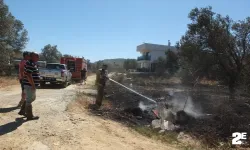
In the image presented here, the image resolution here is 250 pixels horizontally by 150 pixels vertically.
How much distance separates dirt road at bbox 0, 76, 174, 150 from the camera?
726 cm

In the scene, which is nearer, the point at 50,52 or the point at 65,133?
the point at 65,133

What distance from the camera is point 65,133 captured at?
8.10 meters

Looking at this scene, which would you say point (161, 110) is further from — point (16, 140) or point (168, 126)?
point (16, 140)

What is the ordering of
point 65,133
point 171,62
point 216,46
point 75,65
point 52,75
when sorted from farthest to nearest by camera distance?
point 171,62, point 75,65, point 216,46, point 52,75, point 65,133

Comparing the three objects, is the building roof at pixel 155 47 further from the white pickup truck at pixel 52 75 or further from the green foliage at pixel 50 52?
the white pickup truck at pixel 52 75

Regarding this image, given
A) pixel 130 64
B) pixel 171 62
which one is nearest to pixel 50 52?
pixel 130 64

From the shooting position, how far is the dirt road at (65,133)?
726 cm

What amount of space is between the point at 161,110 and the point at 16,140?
25.9ft

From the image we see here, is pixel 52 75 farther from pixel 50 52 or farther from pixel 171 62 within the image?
Result: pixel 50 52

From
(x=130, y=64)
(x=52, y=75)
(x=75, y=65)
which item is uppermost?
(x=130, y=64)

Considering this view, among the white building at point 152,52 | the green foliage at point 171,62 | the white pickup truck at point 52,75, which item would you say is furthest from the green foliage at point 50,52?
the white pickup truck at point 52,75

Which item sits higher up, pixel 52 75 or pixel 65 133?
pixel 52 75

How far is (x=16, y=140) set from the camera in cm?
728

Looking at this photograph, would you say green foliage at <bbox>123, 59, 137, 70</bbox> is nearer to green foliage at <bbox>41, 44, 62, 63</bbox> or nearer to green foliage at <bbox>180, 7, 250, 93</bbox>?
green foliage at <bbox>41, 44, 62, 63</bbox>
